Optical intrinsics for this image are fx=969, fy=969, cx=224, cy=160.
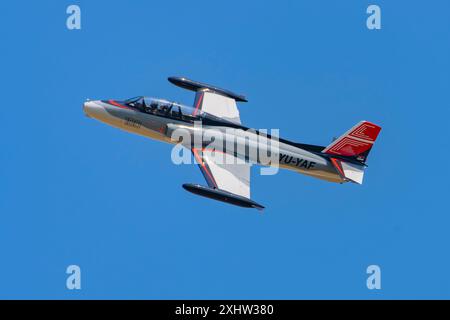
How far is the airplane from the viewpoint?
1741 inches

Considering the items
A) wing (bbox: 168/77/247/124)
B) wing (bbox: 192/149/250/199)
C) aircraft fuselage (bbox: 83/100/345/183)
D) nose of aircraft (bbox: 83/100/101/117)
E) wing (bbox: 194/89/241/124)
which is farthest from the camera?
wing (bbox: 168/77/247/124)

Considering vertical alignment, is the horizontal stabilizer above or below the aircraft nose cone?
above

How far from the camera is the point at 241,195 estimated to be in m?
42.9

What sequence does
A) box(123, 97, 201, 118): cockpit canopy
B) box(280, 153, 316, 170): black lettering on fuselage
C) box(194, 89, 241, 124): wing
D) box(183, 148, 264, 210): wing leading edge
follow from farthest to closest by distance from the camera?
box(194, 89, 241, 124): wing, box(280, 153, 316, 170): black lettering on fuselage, box(123, 97, 201, 118): cockpit canopy, box(183, 148, 264, 210): wing leading edge

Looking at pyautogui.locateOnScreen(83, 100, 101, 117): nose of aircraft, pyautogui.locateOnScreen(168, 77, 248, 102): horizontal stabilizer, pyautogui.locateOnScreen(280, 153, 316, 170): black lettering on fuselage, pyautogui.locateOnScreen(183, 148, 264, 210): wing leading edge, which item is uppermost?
pyautogui.locateOnScreen(168, 77, 248, 102): horizontal stabilizer

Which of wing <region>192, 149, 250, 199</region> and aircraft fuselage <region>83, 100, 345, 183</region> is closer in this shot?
wing <region>192, 149, 250, 199</region>

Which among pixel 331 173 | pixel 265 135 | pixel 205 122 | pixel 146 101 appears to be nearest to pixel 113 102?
pixel 146 101

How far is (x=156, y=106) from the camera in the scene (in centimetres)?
4456

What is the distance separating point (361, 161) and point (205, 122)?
7.44 m

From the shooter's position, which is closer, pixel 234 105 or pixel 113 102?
pixel 113 102

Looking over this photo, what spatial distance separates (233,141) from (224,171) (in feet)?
5.41

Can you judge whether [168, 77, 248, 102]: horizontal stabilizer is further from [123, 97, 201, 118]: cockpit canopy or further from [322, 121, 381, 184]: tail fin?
[322, 121, 381, 184]: tail fin

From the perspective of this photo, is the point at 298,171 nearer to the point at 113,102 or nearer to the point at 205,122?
the point at 205,122

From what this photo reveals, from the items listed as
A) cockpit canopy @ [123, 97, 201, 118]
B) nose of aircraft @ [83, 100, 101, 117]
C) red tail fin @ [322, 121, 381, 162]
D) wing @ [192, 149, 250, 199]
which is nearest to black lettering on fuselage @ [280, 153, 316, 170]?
red tail fin @ [322, 121, 381, 162]
